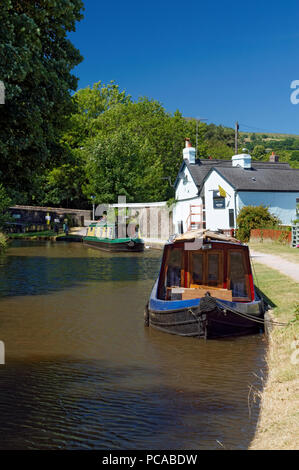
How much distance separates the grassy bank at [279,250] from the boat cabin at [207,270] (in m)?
8.80

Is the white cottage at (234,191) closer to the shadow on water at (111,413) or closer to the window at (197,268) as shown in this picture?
the window at (197,268)

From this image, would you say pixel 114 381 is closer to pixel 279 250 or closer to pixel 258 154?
pixel 279 250

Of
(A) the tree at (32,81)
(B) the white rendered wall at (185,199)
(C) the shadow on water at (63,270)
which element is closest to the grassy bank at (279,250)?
(C) the shadow on water at (63,270)

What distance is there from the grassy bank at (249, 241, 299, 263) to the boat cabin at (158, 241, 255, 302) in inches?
347

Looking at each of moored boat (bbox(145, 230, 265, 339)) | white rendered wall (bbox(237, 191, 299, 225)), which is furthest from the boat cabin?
white rendered wall (bbox(237, 191, 299, 225))

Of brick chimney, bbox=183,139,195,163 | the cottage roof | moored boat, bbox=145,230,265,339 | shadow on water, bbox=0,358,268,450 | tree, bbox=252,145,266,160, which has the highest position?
Result: tree, bbox=252,145,266,160

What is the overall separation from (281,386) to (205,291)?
16.2 ft

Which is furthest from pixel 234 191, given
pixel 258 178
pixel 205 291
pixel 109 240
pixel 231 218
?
pixel 205 291

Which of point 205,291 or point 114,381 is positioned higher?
point 205,291

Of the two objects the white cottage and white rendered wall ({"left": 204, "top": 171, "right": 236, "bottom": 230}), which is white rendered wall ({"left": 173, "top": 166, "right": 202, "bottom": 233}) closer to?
the white cottage

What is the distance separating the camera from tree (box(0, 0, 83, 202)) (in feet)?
50.6

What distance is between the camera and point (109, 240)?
38.2 m

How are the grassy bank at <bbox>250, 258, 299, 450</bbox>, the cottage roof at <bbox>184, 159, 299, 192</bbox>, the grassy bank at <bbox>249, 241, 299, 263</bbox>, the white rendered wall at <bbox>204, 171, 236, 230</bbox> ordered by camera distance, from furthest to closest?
the white rendered wall at <bbox>204, 171, 236, 230</bbox> < the cottage roof at <bbox>184, 159, 299, 192</bbox> < the grassy bank at <bbox>249, 241, 299, 263</bbox> < the grassy bank at <bbox>250, 258, 299, 450</bbox>

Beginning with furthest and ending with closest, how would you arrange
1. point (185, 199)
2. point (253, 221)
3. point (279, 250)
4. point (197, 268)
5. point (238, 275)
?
point (185, 199), point (253, 221), point (279, 250), point (197, 268), point (238, 275)
